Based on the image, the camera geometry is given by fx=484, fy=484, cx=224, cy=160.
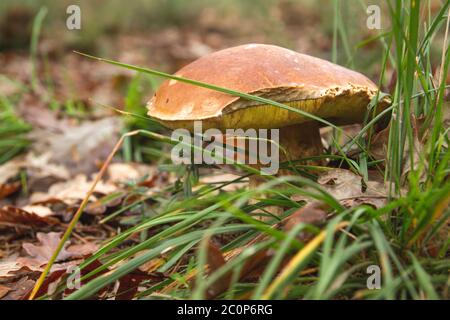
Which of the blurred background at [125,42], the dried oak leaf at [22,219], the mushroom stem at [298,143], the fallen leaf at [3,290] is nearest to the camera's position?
the fallen leaf at [3,290]

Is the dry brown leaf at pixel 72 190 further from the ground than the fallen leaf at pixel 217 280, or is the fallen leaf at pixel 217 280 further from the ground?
the fallen leaf at pixel 217 280

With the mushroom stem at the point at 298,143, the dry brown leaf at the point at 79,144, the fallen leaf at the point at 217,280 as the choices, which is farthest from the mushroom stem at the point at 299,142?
the dry brown leaf at the point at 79,144

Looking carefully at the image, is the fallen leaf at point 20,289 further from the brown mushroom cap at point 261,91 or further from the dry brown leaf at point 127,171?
the dry brown leaf at point 127,171

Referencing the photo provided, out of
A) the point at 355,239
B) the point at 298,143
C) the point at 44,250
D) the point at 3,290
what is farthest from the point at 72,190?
the point at 355,239

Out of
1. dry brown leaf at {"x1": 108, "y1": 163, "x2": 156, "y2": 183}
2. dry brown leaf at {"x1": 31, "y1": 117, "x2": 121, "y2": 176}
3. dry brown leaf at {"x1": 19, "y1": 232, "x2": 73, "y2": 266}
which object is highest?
dry brown leaf at {"x1": 31, "y1": 117, "x2": 121, "y2": 176}

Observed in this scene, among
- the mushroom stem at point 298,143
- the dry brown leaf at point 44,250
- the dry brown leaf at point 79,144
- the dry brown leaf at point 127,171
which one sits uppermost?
the mushroom stem at point 298,143

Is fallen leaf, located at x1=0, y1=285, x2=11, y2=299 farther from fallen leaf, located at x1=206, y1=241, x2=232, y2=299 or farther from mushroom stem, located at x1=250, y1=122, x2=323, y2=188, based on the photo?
mushroom stem, located at x1=250, y1=122, x2=323, y2=188

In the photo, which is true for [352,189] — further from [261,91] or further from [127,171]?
[127,171]

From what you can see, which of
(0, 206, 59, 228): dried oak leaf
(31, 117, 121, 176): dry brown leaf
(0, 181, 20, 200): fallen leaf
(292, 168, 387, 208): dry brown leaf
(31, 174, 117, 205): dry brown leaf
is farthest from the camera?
(31, 117, 121, 176): dry brown leaf

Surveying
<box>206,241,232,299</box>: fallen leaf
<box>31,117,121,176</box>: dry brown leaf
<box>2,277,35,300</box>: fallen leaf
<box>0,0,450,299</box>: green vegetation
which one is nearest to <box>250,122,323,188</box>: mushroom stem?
<box>0,0,450,299</box>: green vegetation
